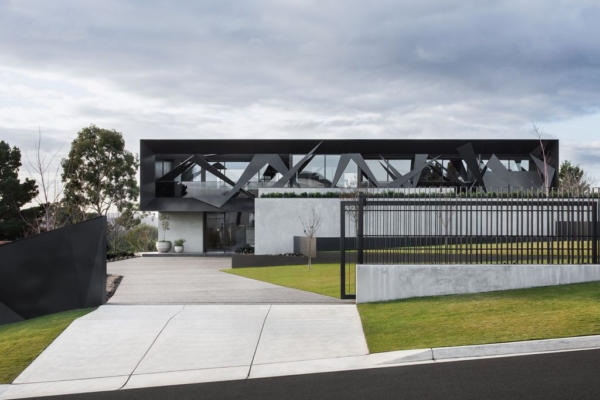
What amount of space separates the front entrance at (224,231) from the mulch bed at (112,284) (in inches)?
797

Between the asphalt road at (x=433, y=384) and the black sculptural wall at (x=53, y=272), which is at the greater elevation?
the black sculptural wall at (x=53, y=272)

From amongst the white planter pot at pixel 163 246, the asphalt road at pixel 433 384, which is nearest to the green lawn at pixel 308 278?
the asphalt road at pixel 433 384

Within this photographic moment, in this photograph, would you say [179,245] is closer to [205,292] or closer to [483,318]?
[205,292]

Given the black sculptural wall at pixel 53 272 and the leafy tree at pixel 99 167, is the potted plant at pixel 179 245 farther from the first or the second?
the black sculptural wall at pixel 53 272

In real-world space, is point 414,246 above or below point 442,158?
below

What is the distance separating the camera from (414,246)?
1524 cm

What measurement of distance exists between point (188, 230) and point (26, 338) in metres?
34.0

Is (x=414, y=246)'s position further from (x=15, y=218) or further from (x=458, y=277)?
(x=15, y=218)

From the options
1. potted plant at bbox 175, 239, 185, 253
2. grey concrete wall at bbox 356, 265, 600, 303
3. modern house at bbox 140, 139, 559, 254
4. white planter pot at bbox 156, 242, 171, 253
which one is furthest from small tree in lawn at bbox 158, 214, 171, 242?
grey concrete wall at bbox 356, 265, 600, 303

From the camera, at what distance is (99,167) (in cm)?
5709

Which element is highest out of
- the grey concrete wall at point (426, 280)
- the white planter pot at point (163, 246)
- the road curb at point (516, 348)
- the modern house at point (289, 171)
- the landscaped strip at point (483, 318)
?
the modern house at point (289, 171)

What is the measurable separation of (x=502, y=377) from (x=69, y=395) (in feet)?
A: 18.9

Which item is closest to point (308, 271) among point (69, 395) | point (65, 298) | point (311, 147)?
point (65, 298)

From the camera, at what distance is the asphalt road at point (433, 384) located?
7.60 meters
